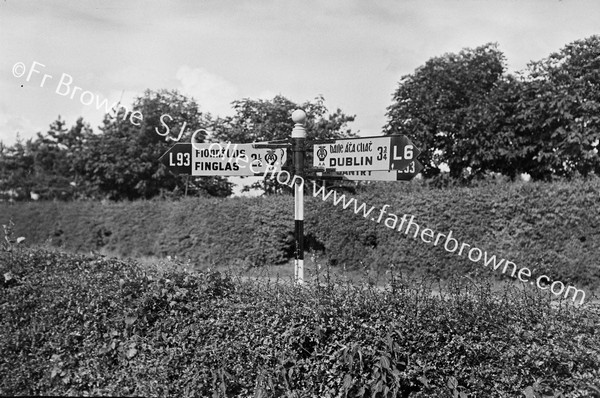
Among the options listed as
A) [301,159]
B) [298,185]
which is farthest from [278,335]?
[301,159]

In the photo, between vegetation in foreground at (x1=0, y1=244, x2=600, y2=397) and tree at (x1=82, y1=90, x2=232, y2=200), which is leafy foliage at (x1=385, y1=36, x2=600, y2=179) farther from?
vegetation in foreground at (x1=0, y1=244, x2=600, y2=397)

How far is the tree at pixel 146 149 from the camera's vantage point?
2362 cm

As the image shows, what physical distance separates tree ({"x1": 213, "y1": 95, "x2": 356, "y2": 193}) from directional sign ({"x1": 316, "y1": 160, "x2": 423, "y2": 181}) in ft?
37.1

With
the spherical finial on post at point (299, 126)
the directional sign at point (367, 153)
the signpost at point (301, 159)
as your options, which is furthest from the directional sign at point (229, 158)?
the directional sign at point (367, 153)

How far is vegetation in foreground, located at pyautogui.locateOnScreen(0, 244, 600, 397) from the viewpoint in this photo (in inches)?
149

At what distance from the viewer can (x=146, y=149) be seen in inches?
1006

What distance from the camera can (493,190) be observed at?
11891mm

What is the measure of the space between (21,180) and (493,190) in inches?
1427

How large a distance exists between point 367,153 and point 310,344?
10.00ft

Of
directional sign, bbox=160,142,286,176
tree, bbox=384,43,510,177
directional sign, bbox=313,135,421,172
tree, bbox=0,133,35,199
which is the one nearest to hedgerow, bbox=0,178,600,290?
directional sign, bbox=160,142,286,176

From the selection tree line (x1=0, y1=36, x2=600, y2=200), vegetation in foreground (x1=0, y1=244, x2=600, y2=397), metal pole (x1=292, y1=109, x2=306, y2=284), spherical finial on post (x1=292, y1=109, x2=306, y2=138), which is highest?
tree line (x1=0, y1=36, x2=600, y2=200)

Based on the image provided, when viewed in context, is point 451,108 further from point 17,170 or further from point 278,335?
point 17,170

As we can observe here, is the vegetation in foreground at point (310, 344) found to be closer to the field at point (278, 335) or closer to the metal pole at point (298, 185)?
the field at point (278, 335)

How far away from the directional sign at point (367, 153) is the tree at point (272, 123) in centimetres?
1139
